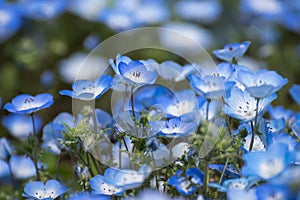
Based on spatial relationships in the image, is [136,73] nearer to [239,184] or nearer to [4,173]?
[239,184]

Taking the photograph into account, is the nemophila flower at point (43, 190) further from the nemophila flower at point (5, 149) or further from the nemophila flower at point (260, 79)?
the nemophila flower at point (260, 79)

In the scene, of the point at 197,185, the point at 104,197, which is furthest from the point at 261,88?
the point at 104,197

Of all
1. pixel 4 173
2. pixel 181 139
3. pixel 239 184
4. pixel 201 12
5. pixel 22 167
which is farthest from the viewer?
pixel 201 12

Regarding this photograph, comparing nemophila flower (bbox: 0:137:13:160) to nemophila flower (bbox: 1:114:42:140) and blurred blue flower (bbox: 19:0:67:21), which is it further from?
blurred blue flower (bbox: 19:0:67:21)

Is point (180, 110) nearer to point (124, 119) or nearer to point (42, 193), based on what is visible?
point (124, 119)

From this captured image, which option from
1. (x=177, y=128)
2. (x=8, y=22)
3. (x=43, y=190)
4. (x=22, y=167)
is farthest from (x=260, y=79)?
(x=8, y=22)

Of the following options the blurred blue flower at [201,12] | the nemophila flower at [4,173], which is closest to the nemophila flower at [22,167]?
the nemophila flower at [4,173]
